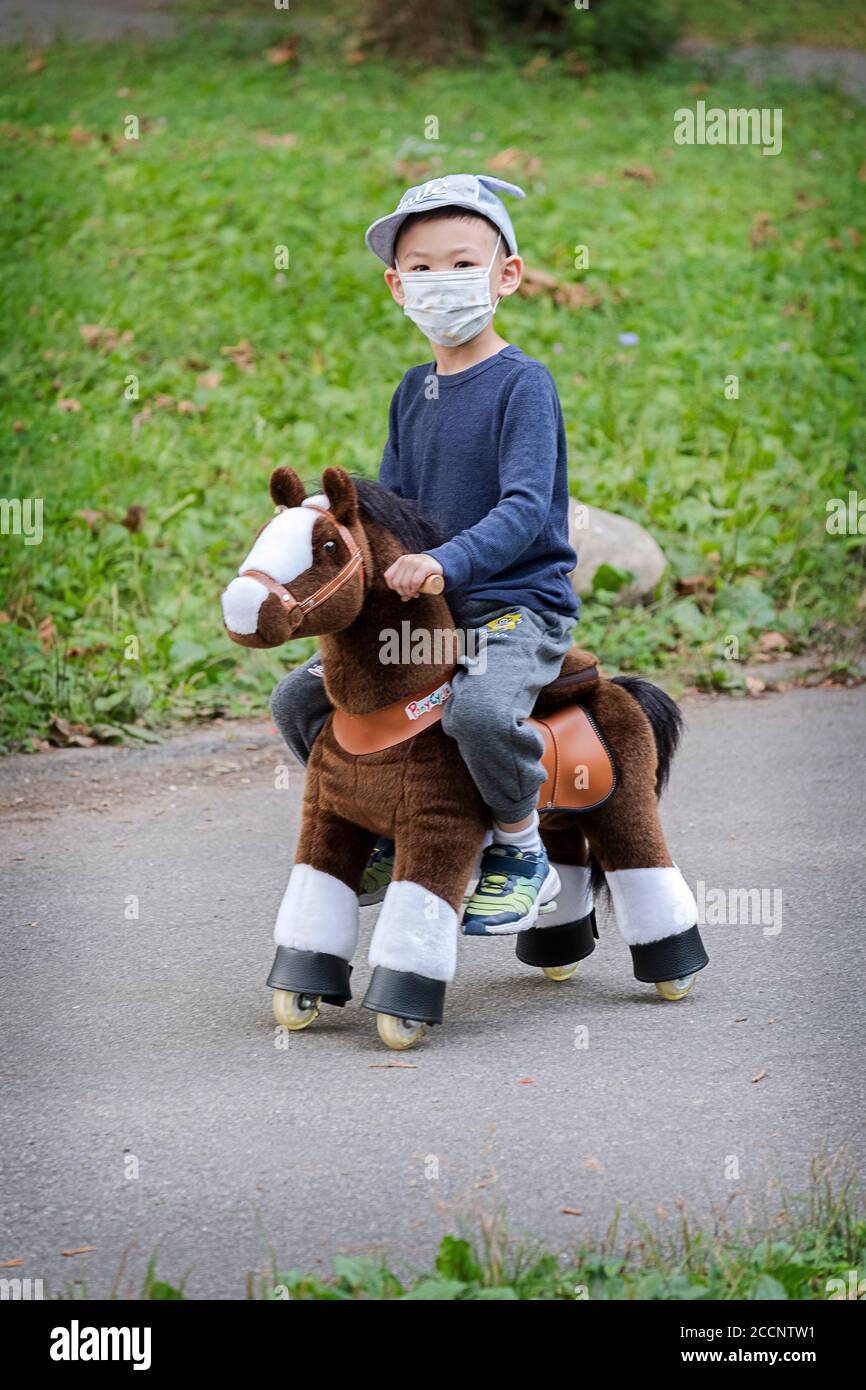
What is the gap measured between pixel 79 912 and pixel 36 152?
7261mm

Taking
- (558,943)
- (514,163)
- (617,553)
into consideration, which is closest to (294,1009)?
(558,943)

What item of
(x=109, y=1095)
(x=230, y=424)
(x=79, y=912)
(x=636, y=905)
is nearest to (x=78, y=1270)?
(x=109, y=1095)

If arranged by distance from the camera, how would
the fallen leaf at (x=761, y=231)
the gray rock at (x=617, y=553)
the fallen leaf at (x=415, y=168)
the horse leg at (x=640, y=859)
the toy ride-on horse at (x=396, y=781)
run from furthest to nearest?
the fallen leaf at (x=415, y=168), the fallen leaf at (x=761, y=231), the gray rock at (x=617, y=553), the horse leg at (x=640, y=859), the toy ride-on horse at (x=396, y=781)

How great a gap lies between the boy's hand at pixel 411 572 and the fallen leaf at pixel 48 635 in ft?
9.72

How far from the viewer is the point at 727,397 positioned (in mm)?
8016

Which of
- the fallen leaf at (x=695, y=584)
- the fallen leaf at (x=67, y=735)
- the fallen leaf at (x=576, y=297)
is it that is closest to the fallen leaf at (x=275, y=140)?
the fallen leaf at (x=576, y=297)

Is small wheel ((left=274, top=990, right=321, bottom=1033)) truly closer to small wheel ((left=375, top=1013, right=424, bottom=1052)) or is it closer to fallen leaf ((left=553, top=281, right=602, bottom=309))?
small wheel ((left=375, top=1013, right=424, bottom=1052))

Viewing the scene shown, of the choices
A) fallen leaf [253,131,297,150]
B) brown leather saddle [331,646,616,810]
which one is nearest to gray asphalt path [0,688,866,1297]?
brown leather saddle [331,646,616,810]

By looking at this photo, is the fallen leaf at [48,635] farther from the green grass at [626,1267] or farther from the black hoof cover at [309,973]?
the green grass at [626,1267]

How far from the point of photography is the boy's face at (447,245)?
3557 mm

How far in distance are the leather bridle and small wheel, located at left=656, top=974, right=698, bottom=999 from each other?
1.24 metres

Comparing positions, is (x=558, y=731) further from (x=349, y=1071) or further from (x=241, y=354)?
(x=241, y=354)

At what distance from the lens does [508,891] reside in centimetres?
348
